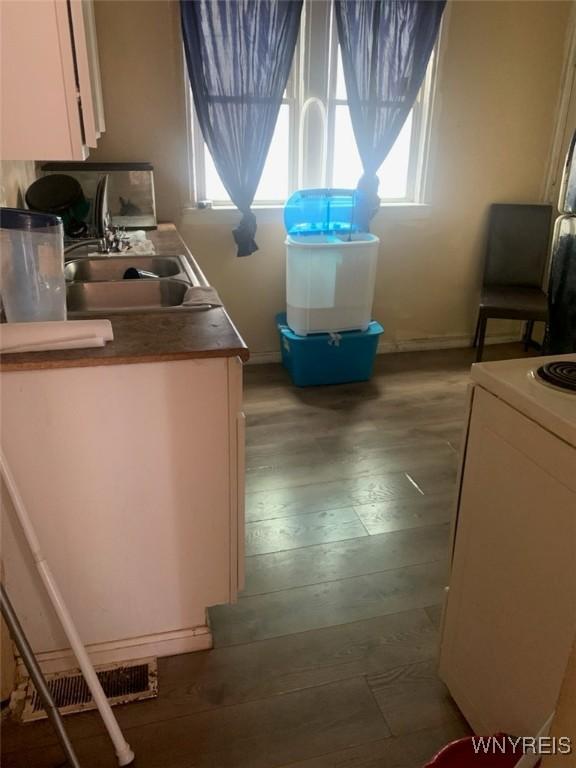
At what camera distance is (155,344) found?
1.36 meters

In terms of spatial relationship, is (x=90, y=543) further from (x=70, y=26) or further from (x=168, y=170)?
(x=168, y=170)

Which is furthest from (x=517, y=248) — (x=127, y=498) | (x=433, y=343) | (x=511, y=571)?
(x=127, y=498)

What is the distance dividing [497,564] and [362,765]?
1.93ft

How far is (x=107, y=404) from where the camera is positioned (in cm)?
133

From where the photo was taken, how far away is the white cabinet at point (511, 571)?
3.37ft

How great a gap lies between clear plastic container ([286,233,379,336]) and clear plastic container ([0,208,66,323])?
1.82 metres

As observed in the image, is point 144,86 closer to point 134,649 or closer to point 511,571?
point 134,649

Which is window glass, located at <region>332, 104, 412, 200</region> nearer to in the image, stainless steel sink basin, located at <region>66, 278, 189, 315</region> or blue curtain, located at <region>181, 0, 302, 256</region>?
blue curtain, located at <region>181, 0, 302, 256</region>

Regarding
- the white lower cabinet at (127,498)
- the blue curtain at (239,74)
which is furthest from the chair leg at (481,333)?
the white lower cabinet at (127,498)

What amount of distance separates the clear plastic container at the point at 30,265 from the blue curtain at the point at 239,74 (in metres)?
1.94

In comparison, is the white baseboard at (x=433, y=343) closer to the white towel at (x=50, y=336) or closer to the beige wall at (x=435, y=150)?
the beige wall at (x=435, y=150)

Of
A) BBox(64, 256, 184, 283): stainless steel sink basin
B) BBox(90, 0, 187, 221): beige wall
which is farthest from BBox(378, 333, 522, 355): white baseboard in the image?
BBox(64, 256, 184, 283): stainless steel sink basin

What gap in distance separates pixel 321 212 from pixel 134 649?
2.43m

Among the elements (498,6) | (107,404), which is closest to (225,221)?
(498,6)
